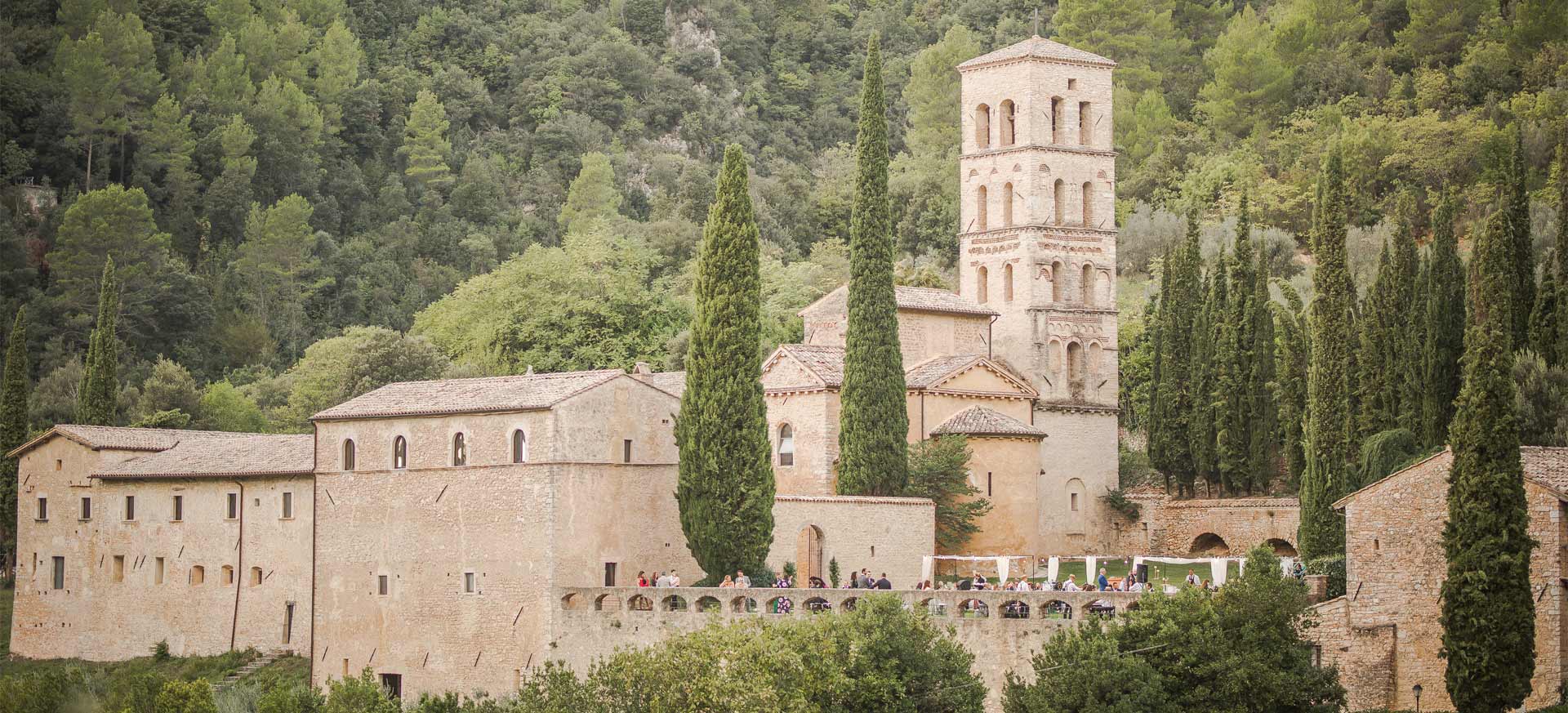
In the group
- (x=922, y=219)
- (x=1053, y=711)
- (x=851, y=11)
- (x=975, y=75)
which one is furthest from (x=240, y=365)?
(x=1053, y=711)

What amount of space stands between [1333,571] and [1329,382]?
6654 mm

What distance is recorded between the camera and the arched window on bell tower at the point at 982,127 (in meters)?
59.3

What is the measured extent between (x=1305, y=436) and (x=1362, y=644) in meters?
9.73

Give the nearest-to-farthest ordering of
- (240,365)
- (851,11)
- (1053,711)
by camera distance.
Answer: (1053,711) → (240,365) → (851,11)

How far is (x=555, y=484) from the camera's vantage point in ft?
148

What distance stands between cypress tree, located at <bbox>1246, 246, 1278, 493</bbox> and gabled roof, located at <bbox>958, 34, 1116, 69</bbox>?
7309 mm

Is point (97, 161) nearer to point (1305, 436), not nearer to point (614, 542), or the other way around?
point (614, 542)

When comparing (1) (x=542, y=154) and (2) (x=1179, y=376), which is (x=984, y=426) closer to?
(2) (x=1179, y=376)

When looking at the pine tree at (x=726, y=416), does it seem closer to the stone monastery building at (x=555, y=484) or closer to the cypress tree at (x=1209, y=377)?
the stone monastery building at (x=555, y=484)

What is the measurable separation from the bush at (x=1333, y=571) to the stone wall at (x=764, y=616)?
4441mm

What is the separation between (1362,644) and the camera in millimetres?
38844

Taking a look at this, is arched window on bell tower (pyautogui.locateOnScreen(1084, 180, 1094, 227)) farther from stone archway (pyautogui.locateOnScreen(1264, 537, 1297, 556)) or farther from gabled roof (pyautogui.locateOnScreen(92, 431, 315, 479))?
gabled roof (pyautogui.locateOnScreen(92, 431, 315, 479))

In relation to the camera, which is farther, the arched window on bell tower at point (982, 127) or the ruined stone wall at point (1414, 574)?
→ the arched window on bell tower at point (982, 127)

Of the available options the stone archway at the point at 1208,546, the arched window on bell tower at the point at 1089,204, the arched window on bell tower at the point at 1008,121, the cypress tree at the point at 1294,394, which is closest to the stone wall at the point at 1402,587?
the cypress tree at the point at 1294,394
